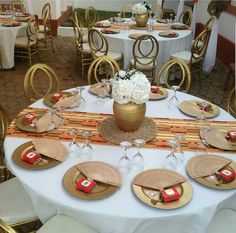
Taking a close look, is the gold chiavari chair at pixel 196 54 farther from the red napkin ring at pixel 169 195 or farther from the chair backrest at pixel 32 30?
the red napkin ring at pixel 169 195

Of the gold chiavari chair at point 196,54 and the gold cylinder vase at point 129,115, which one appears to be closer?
the gold cylinder vase at point 129,115

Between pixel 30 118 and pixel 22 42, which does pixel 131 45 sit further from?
pixel 30 118

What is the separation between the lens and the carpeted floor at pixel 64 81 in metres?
3.87

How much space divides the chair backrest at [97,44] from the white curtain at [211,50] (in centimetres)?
166

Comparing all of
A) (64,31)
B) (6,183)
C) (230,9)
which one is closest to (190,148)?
(6,183)

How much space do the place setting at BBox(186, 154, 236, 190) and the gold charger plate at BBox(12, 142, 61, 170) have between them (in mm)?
670

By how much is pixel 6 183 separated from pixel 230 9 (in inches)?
189

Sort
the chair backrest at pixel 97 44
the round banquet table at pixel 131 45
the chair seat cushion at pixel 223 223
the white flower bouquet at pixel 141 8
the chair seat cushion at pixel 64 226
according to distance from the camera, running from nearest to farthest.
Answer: the chair seat cushion at pixel 64 226 < the chair seat cushion at pixel 223 223 < the chair backrest at pixel 97 44 < the round banquet table at pixel 131 45 < the white flower bouquet at pixel 141 8

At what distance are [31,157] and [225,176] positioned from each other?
93cm

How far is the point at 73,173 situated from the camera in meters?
1.47

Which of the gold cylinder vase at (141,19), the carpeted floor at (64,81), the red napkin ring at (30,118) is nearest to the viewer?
the red napkin ring at (30,118)

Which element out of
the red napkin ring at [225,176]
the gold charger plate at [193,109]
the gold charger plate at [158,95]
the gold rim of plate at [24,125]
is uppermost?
the gold charger plate at [158,95]

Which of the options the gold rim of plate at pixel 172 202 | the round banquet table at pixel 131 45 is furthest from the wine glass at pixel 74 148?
the round banquet table at pixel 131 45

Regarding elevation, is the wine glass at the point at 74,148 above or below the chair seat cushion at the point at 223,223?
above
